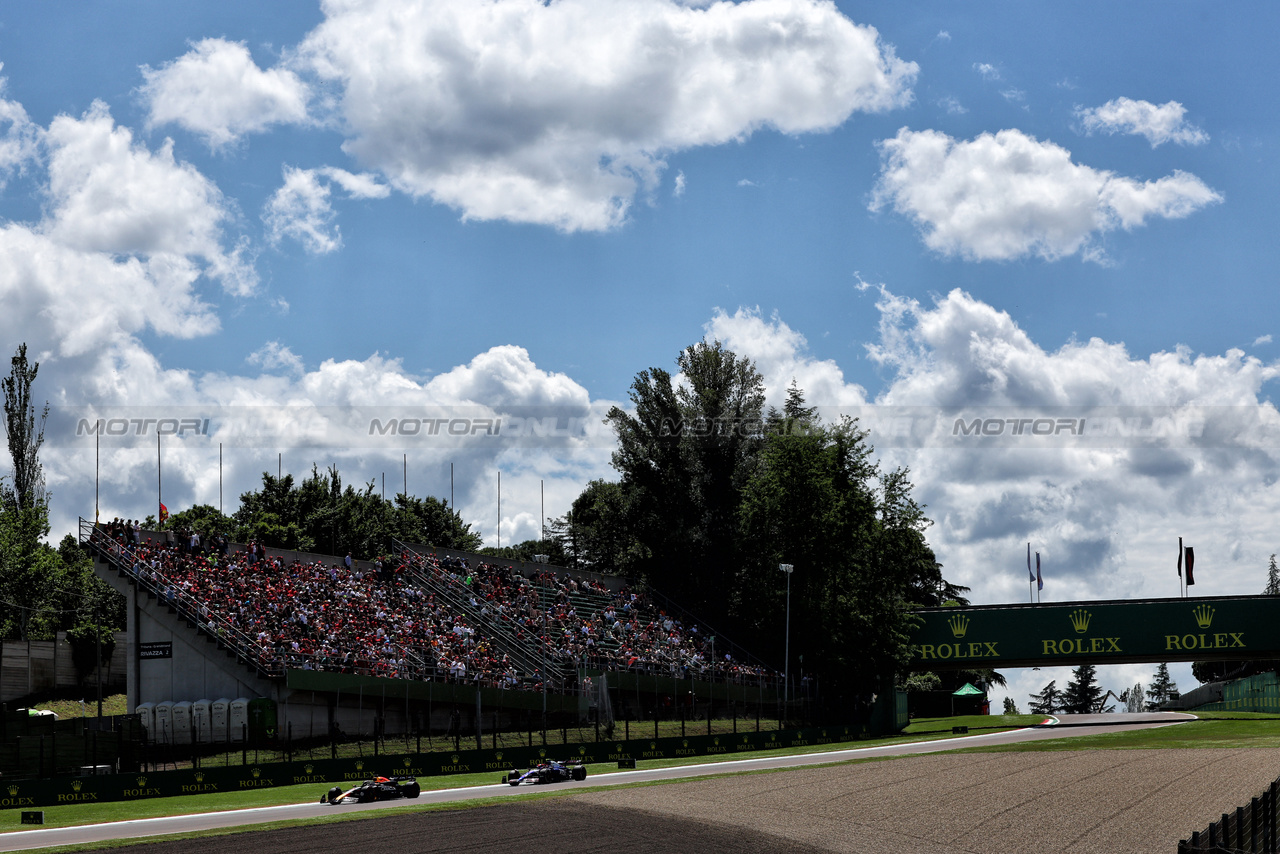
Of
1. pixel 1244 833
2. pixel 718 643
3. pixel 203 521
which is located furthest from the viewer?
pixel 203 521

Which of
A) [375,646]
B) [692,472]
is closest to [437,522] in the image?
[692,472]

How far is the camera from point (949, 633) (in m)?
72.1

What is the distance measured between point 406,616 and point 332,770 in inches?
585

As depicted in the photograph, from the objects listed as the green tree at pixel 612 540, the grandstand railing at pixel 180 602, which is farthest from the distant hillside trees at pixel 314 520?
the grandstand railing at pixel 180 602

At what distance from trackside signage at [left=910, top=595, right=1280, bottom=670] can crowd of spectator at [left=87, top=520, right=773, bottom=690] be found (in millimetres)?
13928

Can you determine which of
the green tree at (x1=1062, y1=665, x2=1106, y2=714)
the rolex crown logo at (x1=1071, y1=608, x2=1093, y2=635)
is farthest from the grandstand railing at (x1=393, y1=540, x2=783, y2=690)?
the green tree at (x1=1062, y1=665, x2=1106, y2=714)

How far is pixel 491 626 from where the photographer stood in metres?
58.9

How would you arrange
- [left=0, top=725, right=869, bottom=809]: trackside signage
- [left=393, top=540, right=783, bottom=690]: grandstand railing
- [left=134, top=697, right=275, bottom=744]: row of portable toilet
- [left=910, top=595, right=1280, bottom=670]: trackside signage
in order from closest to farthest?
[left=0, top=725, right=869, bottom=809]: trackside signage
[left=134, top=697, right=275, bottom=744]: row of portable toilet
[left=393, top=540, right=783, bottom=690]: grandstand railing
[left=910, top=595, right=1280, bottom=670]: trackside signage

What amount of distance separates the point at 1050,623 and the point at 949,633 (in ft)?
19.6

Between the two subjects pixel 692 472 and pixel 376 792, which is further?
pixel 692 472

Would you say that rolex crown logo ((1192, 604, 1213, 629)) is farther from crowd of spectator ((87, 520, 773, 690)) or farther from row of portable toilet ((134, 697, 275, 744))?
row of portable toilet ((134, 697, 275, 744))

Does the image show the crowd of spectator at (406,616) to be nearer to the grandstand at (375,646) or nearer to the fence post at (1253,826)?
the grandstand at (375,646)

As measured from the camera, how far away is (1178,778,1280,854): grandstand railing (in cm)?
1416

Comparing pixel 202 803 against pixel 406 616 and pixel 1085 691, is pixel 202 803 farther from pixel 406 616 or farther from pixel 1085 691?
pixel 1085 691
